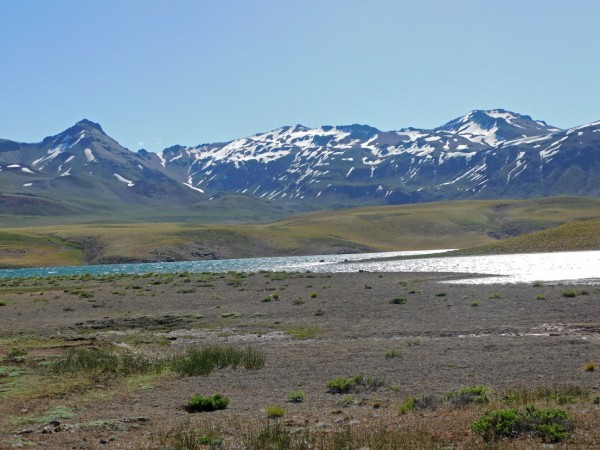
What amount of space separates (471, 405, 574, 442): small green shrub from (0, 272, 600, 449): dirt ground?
48 centimetres

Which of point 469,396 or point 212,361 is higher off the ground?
point 469,396

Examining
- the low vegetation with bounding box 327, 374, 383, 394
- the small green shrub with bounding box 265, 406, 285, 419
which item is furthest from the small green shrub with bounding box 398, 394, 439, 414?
the small green shrub with bounding box 265, 406, 285, 419

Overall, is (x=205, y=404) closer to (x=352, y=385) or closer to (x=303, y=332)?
(x=352, y=385)

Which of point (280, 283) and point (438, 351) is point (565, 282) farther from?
point (438, 351)

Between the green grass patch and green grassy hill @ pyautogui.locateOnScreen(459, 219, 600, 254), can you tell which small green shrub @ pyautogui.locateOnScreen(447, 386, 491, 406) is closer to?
the green grass patch

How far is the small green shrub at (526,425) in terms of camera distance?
44.4 ft

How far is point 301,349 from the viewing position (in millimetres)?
29703

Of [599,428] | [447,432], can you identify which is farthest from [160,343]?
[599,428]

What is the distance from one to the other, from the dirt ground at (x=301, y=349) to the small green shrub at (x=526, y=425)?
48cm

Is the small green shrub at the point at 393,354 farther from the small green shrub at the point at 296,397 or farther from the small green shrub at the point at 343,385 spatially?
the small green shrub at the point at 296,397

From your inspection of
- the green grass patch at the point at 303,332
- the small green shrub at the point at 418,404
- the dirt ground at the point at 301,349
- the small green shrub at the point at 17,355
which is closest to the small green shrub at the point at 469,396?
the small green shrub at the point at 418,404

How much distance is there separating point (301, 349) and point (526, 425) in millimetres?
16593

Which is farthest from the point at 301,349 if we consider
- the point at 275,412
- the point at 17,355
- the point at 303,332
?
the point at 17,355

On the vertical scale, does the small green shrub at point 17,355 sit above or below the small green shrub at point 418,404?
below
